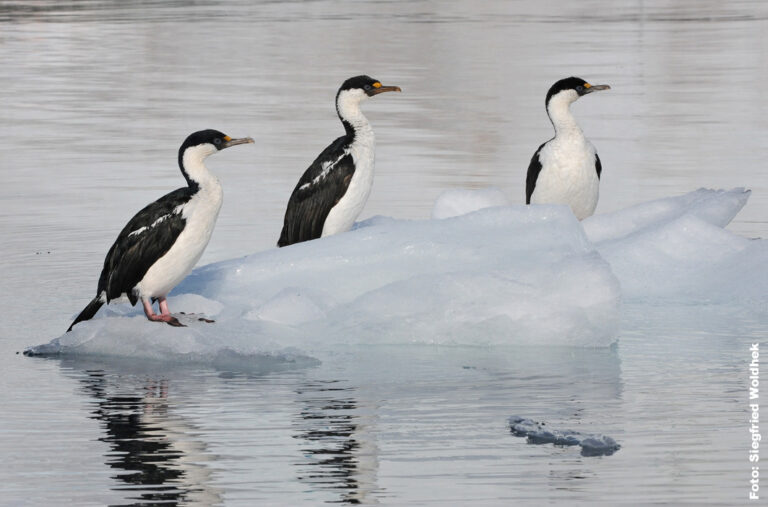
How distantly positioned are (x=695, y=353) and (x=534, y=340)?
918 mm

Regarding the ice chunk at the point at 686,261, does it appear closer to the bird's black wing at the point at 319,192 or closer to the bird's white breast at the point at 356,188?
the bird's white breast at the point at 356,188

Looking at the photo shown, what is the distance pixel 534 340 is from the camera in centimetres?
1009

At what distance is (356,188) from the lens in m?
12.7

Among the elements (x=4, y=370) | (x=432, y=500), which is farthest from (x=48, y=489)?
(x=4, y=370)

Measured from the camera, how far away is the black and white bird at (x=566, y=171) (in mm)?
13625

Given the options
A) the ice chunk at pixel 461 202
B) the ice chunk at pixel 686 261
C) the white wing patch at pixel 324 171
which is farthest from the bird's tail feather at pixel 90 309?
the ice chunk at pixel 461 202

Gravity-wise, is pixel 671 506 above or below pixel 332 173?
below

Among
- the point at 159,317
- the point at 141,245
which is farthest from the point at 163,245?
the point at 159,317

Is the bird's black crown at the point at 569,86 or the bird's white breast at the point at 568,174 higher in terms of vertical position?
the bird's black crown at the point at 569,86

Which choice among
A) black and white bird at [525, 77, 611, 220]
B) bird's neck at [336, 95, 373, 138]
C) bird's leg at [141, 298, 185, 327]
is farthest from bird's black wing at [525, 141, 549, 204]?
bird's leg at [141, 298, 185, 327]

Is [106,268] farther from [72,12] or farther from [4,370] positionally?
[72,12]

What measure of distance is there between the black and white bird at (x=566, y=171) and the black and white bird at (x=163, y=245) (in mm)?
3884

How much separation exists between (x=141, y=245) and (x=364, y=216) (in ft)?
16.4

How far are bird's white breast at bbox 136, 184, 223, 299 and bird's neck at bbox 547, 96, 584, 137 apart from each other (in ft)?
13.8
